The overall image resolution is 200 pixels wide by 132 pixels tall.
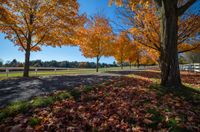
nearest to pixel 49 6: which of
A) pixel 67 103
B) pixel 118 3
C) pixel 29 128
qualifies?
pixel 118 3

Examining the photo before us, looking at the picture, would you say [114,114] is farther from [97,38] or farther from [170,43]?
[97,38]

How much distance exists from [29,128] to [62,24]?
11.7 m

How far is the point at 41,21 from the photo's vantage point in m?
13.6

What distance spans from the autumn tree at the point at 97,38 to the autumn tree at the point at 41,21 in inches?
375

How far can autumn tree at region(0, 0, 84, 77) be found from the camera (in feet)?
42.2

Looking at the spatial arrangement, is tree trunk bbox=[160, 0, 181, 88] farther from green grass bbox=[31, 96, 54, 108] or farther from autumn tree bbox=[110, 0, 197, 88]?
green grass bbox=[31, 96, 54, 108]

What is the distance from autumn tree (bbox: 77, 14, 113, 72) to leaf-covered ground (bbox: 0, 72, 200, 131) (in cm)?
1941

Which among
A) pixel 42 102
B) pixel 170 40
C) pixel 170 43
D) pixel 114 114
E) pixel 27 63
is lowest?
pixel 114 114

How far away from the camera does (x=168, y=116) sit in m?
A: 4.31

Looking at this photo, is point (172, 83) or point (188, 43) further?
point (188, 43)

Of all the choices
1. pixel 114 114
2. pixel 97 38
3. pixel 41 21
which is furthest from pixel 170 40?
pixel 97 38

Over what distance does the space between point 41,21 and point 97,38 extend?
12.1 metres

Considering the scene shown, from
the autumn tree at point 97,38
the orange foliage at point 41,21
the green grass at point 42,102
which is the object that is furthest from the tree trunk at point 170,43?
the autumn tree at point 97,38

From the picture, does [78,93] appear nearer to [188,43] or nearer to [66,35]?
[66,35]
